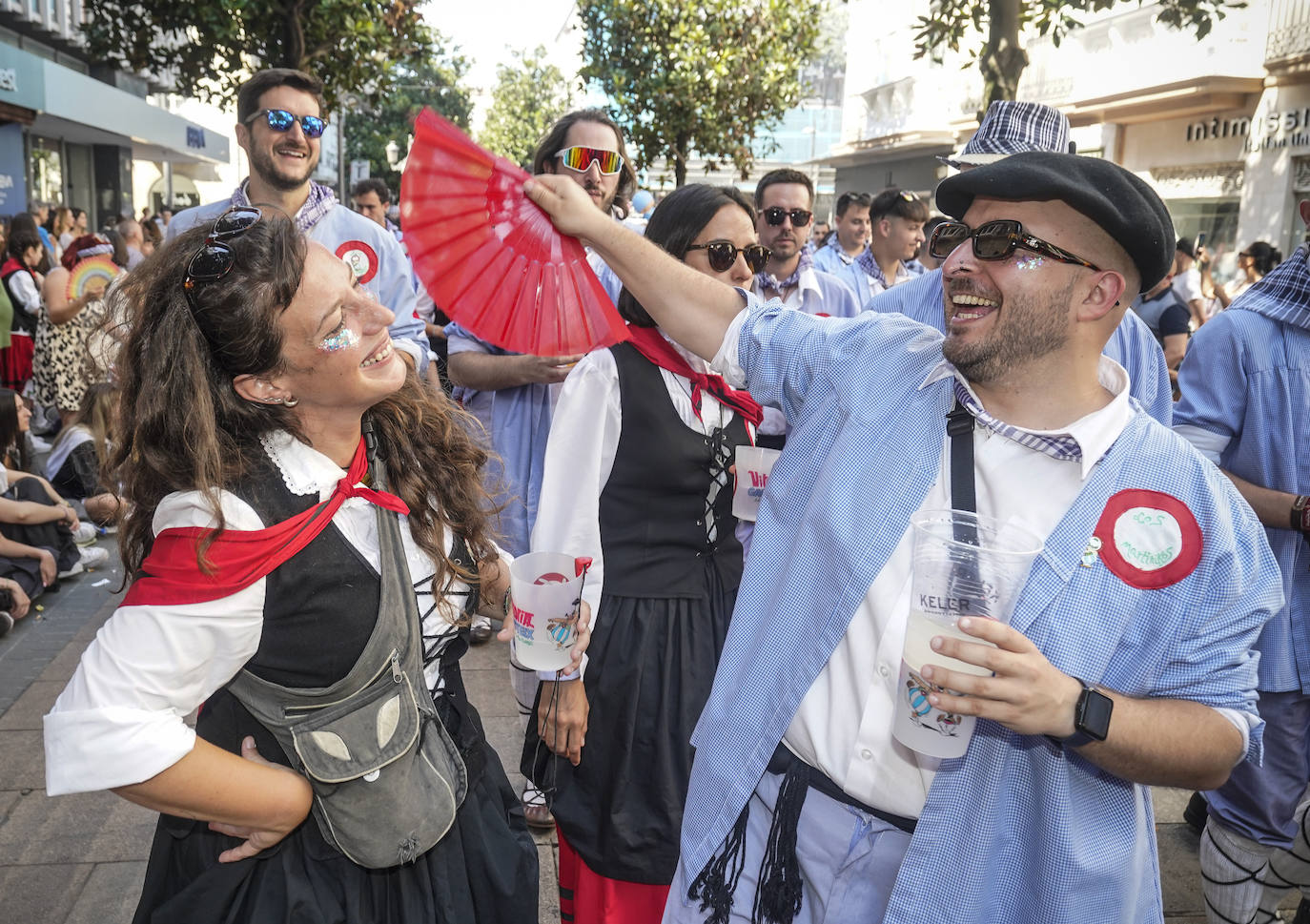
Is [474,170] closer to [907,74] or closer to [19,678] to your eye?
[19,678]

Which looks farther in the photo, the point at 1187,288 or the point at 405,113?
the point at 405,113

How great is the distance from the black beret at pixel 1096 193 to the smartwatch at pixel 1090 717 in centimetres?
82

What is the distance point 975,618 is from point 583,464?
148 cm

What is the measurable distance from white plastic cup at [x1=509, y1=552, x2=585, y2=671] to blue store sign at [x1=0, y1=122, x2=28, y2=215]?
19996 millimetres

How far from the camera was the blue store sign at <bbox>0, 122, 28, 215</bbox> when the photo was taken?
18.6 m

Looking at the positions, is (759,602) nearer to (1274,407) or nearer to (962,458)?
(962,458)

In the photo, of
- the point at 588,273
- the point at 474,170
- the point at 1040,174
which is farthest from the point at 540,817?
the point at 1040,174

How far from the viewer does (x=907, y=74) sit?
99.0 feet

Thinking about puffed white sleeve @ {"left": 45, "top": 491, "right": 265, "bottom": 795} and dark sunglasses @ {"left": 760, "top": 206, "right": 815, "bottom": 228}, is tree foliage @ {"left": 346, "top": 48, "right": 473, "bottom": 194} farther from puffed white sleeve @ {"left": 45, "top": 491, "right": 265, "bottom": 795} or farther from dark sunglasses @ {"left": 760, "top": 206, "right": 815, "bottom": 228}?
puffed white sleeve @ {"left": 45, "top": 491, "right": 265, "bottom": 795}

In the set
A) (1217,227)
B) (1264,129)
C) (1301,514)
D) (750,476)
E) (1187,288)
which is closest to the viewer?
(750,476)

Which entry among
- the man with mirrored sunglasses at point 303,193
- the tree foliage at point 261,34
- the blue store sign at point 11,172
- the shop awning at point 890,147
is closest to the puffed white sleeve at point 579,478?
the man with mirrored sunglasses at point 303,193

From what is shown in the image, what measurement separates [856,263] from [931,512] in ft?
22.0

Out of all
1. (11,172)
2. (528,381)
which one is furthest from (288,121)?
(11,172)

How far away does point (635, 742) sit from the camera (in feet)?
9.48
